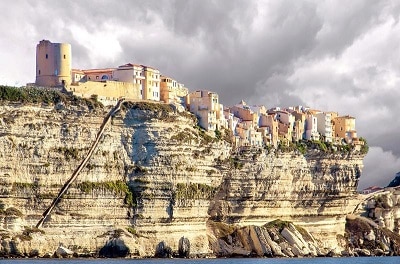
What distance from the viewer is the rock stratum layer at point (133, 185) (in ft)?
226

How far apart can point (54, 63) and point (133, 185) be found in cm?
941

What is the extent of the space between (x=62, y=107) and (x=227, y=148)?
14005mm

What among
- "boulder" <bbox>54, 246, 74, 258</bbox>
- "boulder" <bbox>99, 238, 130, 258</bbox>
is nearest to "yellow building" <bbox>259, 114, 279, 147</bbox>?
"boulder" <bbox>99, 238, 130, 258</bbox>

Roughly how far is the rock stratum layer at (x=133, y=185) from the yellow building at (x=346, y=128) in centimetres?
1283

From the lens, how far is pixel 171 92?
82438 millimetres

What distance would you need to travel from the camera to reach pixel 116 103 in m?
74.8

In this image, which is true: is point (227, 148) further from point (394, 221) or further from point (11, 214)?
point (394, 221)

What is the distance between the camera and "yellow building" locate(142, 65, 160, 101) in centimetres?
7938

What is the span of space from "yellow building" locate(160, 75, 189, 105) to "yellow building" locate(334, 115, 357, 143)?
60.2ft

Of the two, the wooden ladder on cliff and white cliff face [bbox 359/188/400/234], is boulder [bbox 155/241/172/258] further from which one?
white cliff face [bbox 359/188/400/234]

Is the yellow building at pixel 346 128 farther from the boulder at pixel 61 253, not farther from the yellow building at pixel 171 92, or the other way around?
the boulder at pixel 61 253

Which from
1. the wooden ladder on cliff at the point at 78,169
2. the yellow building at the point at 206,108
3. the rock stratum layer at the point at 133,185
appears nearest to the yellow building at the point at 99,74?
the wooden ladder on cliff at the point at 78,169

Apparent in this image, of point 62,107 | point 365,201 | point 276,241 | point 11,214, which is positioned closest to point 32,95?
point 62,107

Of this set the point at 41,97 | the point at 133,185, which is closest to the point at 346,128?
the point at 133,185
